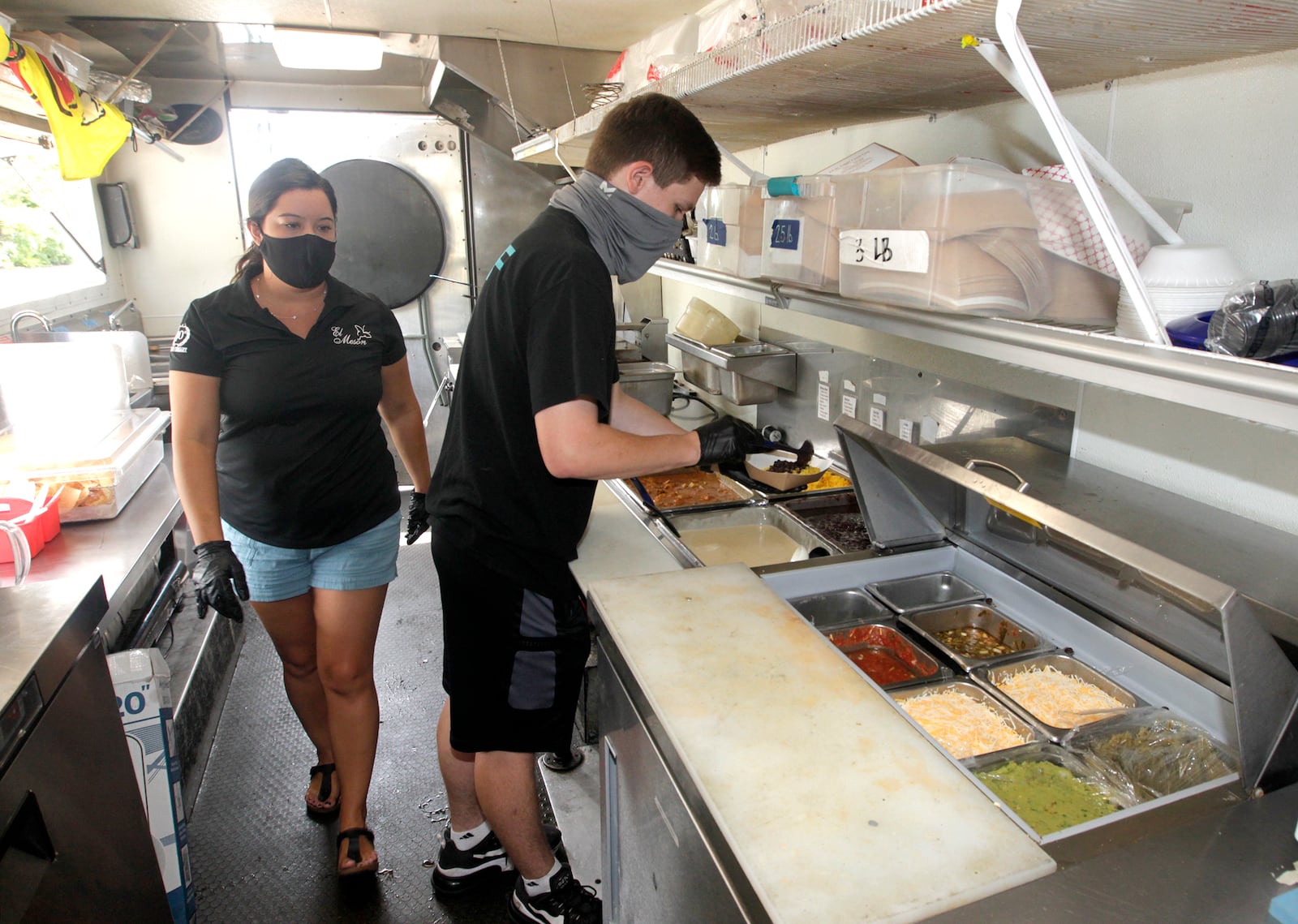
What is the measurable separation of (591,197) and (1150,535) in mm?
1210

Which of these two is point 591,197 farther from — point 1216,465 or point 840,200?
point 1216,465

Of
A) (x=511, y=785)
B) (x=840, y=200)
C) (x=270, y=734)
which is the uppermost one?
(x=840, y=200)

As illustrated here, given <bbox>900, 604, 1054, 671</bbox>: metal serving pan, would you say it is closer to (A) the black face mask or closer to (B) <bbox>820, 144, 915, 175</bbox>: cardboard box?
(B) <bbox>820, 144, 915, 175</bbox>: cardboard box

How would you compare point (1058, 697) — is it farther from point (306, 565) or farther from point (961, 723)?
point (306, 565)

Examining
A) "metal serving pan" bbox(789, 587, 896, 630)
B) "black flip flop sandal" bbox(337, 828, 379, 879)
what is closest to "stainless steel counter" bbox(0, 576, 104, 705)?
"black flip flop sandal" bbox(337, 828, 379, 879)

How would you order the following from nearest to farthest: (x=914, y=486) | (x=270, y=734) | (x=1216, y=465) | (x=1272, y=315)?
(x=1272, y=315)
(x=1216, y=465)
(x=914, y=486)
(x=270, y=734)

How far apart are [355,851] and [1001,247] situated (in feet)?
7.07

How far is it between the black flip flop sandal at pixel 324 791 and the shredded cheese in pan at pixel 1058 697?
77.5 inches

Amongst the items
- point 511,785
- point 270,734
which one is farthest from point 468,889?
point 270,734

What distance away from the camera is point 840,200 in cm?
159

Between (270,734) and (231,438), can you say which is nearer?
(231,438)

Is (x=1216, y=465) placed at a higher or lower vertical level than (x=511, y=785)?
higher

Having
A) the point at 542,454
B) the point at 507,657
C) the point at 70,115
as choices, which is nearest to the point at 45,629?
the point at 507,657

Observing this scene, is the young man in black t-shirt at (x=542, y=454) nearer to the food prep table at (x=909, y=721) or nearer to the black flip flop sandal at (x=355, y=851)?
the food prep table at (x=909, y=721)
